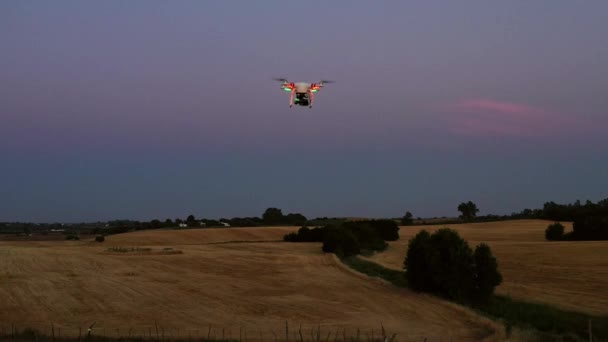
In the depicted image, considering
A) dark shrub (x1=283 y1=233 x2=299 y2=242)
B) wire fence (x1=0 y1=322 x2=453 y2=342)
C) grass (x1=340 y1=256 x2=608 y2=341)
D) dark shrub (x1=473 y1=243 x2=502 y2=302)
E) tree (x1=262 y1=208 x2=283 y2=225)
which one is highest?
tree (x1=262 y1=208 x2=283 y2=225)

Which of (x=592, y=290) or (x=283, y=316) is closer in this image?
(x=283, y=316)

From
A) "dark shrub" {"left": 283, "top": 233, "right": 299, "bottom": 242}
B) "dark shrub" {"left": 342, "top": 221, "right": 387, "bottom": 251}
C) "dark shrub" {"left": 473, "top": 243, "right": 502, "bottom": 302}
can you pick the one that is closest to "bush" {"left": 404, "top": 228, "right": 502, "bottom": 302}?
"dark shrub" {"left": 473, "top": 243, "right": 502, "bottom": 302}

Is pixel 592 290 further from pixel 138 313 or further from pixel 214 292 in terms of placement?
pixel 138 313

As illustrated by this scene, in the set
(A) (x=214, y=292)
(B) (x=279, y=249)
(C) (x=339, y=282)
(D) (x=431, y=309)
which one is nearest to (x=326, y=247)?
(B) (x=279, y=249)

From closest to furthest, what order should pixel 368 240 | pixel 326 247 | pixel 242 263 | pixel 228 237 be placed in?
pixel 242 263
pixel 326 247
pixel 368 240
pixel 228 237

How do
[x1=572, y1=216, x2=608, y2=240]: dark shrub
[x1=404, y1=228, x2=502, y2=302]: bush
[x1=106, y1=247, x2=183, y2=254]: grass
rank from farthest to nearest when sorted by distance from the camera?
[x1=572, y1=216, x2=608, y2=240]: dark shrub, [x1=106, y1=247, x2=183, y2=254]: grass, [x1=404, y1=228, x2=502, y2=302]: bush

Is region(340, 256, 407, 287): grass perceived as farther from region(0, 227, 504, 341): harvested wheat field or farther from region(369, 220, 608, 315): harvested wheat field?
region(369, 220, 608, 315): harvested wheat field

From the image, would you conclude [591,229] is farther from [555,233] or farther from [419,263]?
[419,263]
